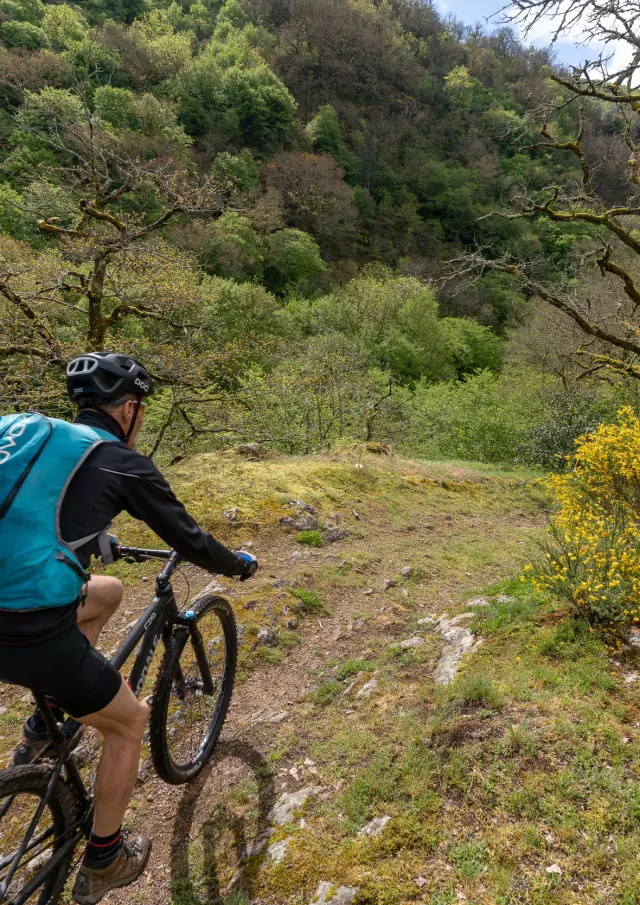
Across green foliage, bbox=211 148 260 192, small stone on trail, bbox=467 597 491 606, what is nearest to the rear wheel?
small stone on trail, bbox=467 597 491 606

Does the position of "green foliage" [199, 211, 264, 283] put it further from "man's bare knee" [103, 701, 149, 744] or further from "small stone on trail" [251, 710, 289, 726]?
"man's bare knee" [103, 701, 149, 744]

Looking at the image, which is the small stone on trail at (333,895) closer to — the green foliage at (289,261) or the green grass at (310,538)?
the green grass at (310,538)

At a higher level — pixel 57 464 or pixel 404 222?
pixel 404 222

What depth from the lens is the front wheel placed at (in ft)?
8.42

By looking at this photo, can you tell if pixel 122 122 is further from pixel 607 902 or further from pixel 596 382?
pixel 607 902

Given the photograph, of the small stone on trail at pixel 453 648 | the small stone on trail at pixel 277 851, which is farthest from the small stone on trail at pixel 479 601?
the small stone on trail at pixel 277 851

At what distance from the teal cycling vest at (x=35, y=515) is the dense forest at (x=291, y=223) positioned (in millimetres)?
6396

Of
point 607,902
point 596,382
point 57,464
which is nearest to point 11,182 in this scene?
point 596,382

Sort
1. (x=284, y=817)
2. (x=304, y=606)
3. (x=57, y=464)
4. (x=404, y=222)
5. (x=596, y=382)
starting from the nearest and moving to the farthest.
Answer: (x=57, y=464) < (x=284, y=817) < (x=304, y=606) < (x=596, y=382) < (x=404, y=222)

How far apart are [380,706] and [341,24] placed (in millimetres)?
82340

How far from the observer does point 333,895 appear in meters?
2.09

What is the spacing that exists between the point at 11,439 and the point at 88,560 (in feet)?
1.84

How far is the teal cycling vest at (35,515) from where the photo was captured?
1.62m

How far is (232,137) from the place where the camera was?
149ft
